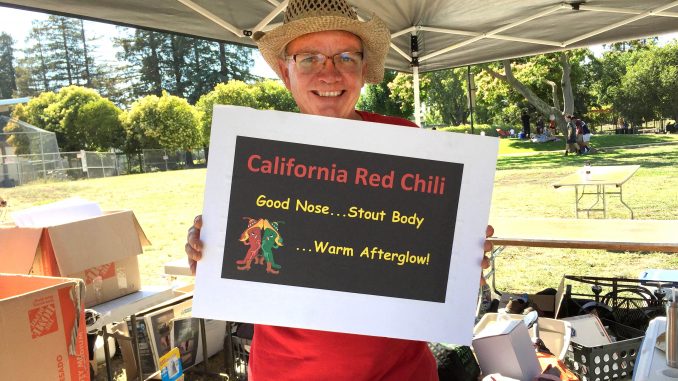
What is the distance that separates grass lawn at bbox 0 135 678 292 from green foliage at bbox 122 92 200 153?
22.0ft

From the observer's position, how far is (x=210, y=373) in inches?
151

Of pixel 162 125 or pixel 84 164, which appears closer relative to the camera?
pixel 84 164

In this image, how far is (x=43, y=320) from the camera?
232 centimetres

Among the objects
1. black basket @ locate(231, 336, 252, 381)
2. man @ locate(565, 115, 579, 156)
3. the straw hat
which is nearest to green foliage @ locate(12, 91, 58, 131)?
man @ locate(565, 115, 579, 156)

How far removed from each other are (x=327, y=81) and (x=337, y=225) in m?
0.45

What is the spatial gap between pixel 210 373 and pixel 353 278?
117 inches

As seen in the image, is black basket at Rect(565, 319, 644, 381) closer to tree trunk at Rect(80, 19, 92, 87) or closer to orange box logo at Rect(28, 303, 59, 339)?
orange box logo at Rect(28, 303, 59, 339)

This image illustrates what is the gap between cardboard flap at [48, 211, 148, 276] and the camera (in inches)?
131

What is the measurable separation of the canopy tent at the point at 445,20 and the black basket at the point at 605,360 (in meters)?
2.49

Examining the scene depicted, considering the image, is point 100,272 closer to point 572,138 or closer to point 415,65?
point 415,65

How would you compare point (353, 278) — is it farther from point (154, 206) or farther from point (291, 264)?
point (154, 206)

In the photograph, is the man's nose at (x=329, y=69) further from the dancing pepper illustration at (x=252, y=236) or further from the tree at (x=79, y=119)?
the tree at (x=79, y=119)

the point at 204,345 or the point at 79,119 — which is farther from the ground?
the point at 79,119

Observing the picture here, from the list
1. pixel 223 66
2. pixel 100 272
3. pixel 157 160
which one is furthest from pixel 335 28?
pixel 223 66
